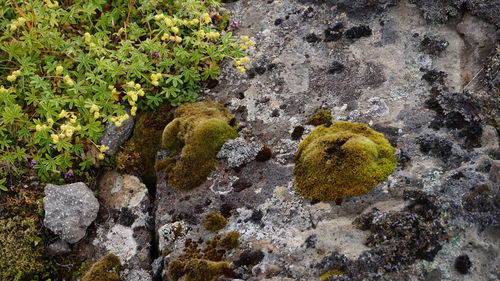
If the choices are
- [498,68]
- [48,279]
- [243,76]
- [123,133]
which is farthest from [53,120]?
[498,68]

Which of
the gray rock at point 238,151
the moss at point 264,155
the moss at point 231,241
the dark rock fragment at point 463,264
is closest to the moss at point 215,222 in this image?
the moss at point 231,241

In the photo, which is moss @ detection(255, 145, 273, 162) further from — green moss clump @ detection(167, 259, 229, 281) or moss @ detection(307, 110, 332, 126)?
green moss clump @ detection(167, 259, 229, 281)

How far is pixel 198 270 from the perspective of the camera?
533 cm

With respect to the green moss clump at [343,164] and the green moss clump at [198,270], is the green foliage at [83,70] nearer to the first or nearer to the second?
the green moss clump at [343,164]

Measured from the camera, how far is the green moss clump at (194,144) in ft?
21.6

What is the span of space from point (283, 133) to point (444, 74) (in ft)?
7.62

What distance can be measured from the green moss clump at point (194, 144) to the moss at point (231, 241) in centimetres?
106

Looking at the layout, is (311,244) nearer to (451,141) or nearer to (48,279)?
(451,141)

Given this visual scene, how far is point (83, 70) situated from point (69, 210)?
7.26 ft

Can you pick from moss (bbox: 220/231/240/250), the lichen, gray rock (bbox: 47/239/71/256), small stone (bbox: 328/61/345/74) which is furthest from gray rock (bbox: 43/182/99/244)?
small stone (bbox: 328/61/345/74)

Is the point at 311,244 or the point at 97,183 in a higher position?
the point at 311,244

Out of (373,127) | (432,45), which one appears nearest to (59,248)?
(373,127)

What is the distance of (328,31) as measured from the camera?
776 cm

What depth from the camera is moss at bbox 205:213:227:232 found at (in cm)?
591
